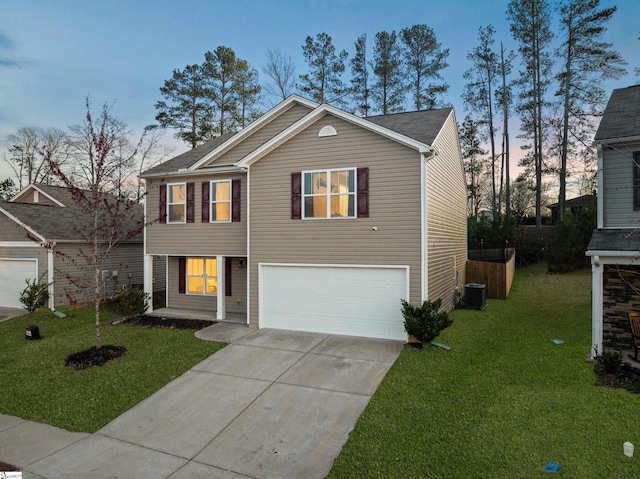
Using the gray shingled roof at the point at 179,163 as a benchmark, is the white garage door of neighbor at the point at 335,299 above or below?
below

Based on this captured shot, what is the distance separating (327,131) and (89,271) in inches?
470

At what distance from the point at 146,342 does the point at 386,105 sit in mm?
21933

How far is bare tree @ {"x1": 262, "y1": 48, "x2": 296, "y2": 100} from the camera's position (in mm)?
22875

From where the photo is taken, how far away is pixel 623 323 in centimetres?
827

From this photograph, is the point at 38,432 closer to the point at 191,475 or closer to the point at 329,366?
the point at 191,475

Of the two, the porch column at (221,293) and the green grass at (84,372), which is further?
the porch column at (221,293)

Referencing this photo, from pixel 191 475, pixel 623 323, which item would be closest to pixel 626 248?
pixel 623 323

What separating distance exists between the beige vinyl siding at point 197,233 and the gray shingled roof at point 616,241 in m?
9.28

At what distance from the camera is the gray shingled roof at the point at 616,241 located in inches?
291

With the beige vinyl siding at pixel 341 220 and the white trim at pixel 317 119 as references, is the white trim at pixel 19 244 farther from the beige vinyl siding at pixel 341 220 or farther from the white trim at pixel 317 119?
the white trim at pixel 317 119

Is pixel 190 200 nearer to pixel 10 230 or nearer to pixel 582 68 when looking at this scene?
pixel 10 230

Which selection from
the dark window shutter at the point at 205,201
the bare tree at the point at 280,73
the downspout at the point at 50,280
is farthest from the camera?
the bare tree at the point at 280,73

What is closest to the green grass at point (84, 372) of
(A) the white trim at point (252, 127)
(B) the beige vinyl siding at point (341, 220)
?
(B) the beige vinyl siding at point (341, 220)

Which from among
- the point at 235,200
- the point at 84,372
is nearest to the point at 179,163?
the point at 235,200
